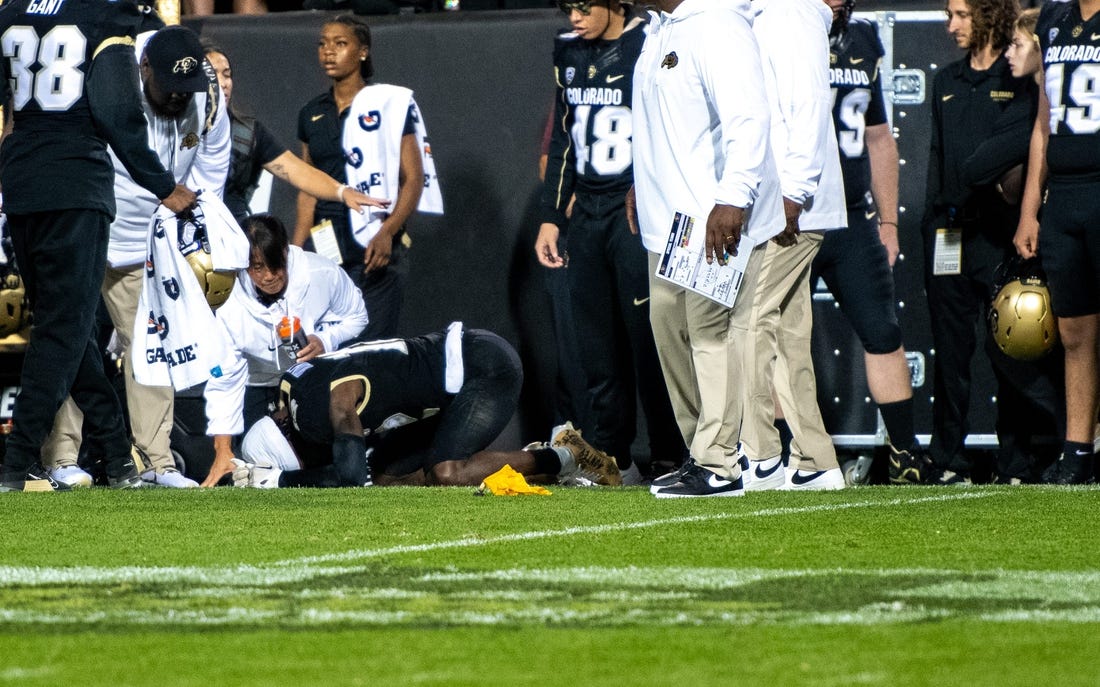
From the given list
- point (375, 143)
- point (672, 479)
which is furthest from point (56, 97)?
point (672, 479)

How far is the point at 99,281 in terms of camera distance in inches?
270

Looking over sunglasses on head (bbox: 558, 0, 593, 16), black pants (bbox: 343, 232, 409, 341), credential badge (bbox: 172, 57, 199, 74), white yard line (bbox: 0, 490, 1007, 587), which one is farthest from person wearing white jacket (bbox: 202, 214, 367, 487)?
white yard line (bbox: 0, 490, 1007, 587)

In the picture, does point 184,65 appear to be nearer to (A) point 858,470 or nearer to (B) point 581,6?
(B) point 581,6

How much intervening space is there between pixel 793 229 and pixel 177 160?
2.82 m

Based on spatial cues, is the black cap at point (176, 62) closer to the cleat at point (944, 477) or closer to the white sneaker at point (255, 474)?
the white sneaker at point (255, 474)

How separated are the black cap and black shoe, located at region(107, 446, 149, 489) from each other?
1.48m

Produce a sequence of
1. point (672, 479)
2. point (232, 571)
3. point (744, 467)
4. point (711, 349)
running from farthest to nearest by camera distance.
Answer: point (744, 467)
point (672, 479)
point (711, 349)
point (232, 571)

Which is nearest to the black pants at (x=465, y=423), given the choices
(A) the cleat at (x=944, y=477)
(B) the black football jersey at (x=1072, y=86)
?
(A) the cleat at (x=944, y=477)

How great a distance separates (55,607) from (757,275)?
3.10m

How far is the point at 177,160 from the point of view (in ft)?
25.5

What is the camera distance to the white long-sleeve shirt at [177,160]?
7660 mm

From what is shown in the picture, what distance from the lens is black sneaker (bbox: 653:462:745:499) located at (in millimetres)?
6121

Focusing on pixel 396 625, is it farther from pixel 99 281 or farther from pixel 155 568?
pixel 99 281

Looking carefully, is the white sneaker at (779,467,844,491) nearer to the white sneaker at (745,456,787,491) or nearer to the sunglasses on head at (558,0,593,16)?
the white sneaker at (745,456,787,491)
